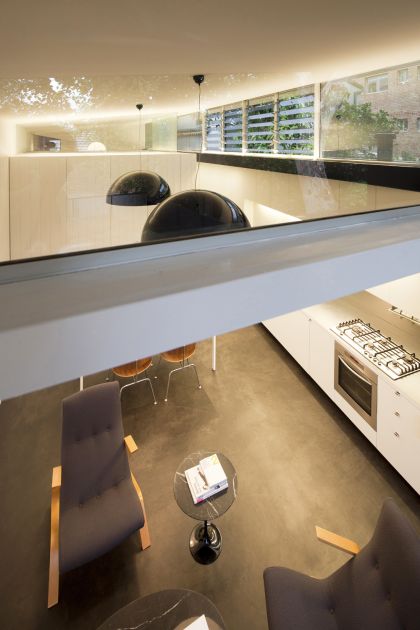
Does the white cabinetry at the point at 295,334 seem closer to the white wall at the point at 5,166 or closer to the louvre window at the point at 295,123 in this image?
the louvre window at the point at 295,123

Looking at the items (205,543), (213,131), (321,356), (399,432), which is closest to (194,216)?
(213,131)

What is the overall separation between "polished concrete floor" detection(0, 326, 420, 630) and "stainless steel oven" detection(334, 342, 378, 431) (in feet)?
1.07

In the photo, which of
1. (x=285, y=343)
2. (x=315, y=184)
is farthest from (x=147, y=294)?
(x=285, y=343)

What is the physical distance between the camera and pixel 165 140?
103 centimetres

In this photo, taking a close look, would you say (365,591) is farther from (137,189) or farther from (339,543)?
(137,189)

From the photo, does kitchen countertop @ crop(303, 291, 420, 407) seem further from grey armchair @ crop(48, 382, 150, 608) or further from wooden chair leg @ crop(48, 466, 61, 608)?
wooden chair leg @ crop(48, 466, 61, 608)

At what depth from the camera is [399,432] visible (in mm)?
2688

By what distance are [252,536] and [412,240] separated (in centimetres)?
224

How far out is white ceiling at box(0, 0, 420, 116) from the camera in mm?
770

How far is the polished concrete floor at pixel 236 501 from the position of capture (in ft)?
7.01

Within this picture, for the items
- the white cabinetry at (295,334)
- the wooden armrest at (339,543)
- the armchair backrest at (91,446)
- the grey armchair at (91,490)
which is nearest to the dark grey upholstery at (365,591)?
the wooden armrest at (339,543)

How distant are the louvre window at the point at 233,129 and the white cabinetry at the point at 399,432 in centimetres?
224

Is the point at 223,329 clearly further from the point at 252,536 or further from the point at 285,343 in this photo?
the point at 285,343

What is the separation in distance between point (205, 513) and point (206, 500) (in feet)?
0.37
